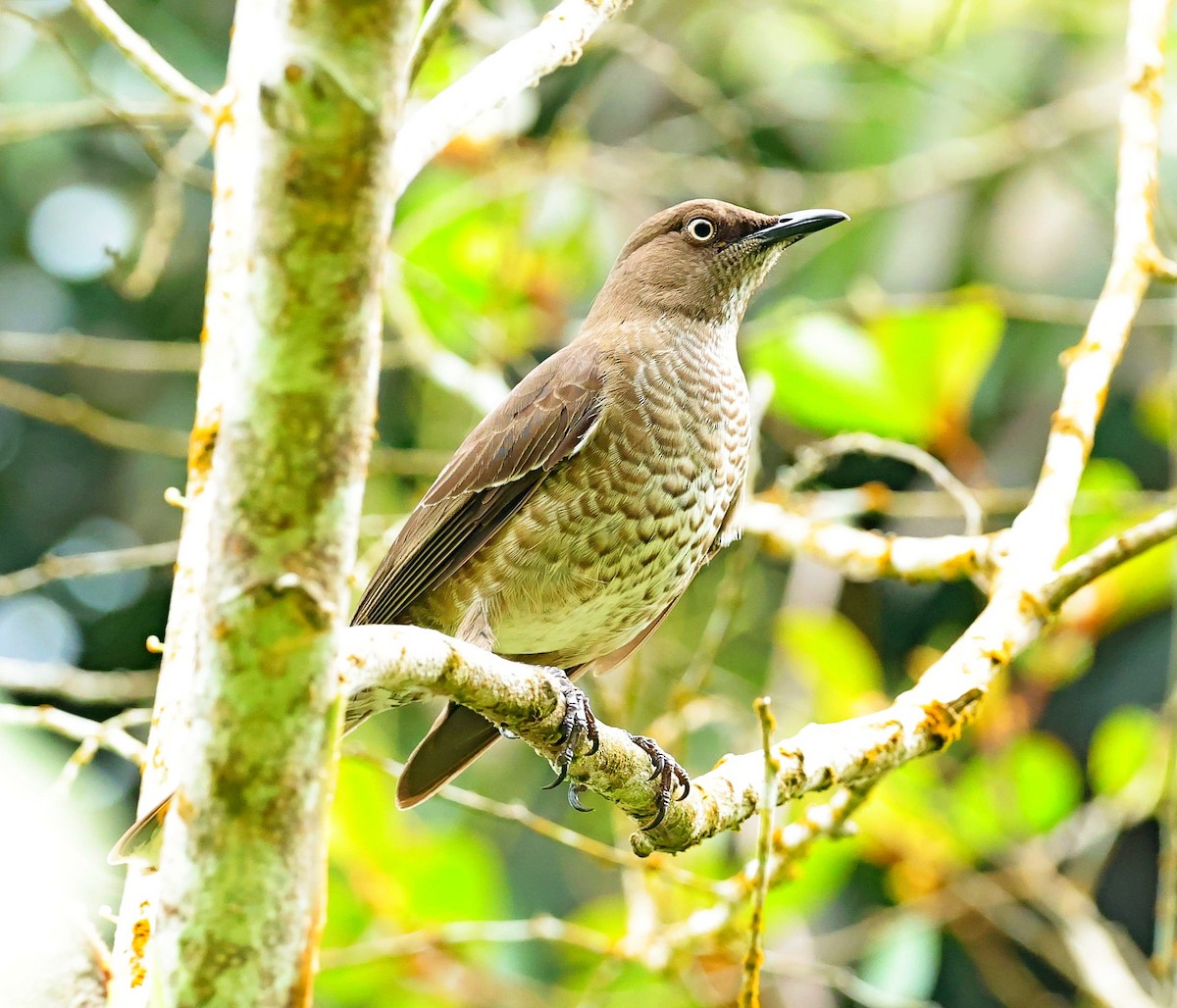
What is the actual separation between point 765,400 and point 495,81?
79.7 inches

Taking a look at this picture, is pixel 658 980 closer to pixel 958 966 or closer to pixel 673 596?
pixel 673 596

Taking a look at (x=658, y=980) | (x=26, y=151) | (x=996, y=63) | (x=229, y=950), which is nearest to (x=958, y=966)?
(x=658, y=980)

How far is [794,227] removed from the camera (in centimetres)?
400

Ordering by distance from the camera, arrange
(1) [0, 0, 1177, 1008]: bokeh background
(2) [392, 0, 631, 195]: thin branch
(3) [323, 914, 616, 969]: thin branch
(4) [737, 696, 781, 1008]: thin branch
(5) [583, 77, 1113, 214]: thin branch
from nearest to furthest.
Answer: (4) [737, 696, 781, 1008]: thin branch < (2) [392, 0, 631, 195]: thin branch < (3) [323, 914, 616, 969]: thin branch < (1) [0, 0, 1177, 1008]: bokeh background < (5) [583, 77, 1113, 214]: thin branch

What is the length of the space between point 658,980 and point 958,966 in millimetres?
2117

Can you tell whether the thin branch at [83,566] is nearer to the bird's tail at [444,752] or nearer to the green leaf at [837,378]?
the bird's tail at [444,752]

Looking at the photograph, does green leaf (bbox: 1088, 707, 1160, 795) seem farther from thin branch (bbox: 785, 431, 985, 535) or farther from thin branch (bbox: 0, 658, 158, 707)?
thin branch (bbox: 0, 658, 158, 707)

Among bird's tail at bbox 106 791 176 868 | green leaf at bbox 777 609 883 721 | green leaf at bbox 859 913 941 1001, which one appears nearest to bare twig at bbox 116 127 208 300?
bird's tail at bbox 106 791 176 868

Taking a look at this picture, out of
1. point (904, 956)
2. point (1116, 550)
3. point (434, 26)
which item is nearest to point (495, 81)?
point (434, 26)

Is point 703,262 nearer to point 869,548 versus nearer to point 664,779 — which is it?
point 869,548

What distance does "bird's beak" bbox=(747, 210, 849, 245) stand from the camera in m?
3.87

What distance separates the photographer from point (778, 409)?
15.0ft

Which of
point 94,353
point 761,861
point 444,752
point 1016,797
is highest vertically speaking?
point 94,353

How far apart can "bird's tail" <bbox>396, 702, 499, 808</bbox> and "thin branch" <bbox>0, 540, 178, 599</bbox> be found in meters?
0.90
